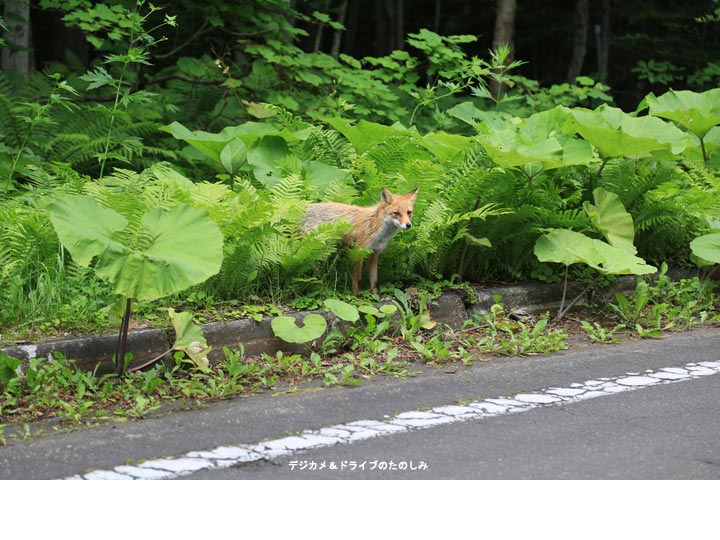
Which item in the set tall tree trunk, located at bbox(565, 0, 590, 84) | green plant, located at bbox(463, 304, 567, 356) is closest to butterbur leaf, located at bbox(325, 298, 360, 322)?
green plant, located at bbox(463, 304, 567, 356)

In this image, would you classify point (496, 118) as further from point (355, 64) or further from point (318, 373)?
point (318, 373)

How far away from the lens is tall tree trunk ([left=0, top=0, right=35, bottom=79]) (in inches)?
371

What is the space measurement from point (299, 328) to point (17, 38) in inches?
260

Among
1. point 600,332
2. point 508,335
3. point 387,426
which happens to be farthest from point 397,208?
point 387,426

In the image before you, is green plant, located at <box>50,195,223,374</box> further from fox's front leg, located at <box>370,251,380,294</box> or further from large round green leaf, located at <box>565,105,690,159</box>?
large round green leaf, located at <box>565,105,690,159</box>

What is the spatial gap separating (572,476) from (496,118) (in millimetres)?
5983

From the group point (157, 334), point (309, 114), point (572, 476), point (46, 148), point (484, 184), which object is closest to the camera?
point (572, 476)

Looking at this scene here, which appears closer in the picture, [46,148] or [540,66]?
[46,148]

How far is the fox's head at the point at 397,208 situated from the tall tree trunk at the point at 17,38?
544 cm

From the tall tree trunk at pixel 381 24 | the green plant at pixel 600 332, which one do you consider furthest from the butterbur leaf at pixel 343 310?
the tall tree trunk at pixel 381 24

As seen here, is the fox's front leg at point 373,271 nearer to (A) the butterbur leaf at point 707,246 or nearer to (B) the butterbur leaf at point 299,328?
(B) the butterbur leaf at point 299,328

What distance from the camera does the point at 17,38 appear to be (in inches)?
389

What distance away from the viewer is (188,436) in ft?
12.9

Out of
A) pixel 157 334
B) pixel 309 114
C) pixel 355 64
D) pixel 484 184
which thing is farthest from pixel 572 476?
pixel 355 64
